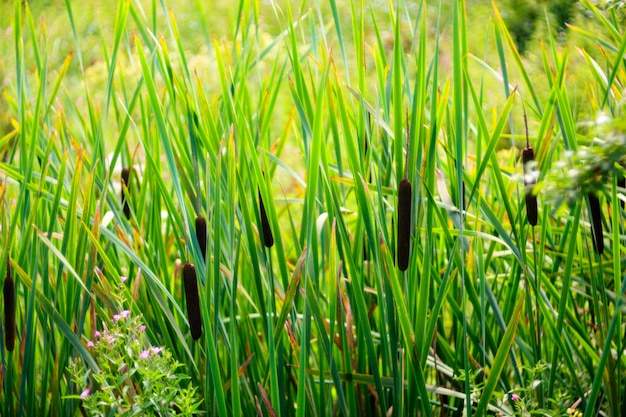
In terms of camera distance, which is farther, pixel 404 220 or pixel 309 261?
pixel 309 261

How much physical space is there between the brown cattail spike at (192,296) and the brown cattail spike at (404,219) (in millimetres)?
285

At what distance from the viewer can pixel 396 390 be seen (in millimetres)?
968

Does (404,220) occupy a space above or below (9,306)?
above

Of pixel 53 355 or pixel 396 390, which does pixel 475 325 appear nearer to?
pixel 396 390

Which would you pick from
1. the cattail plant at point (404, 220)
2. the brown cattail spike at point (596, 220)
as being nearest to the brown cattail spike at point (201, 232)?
the cattail plant at point (404, 220)

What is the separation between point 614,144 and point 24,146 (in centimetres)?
92

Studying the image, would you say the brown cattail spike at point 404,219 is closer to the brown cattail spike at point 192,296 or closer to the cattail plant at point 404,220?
the cattail plant at point 404,220

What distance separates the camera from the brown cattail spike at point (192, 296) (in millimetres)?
920

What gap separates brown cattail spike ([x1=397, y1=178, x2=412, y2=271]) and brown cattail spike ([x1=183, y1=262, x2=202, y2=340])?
11.2 inches

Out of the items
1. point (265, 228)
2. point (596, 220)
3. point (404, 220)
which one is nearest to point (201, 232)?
point (265, 228)

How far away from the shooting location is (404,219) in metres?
0.91

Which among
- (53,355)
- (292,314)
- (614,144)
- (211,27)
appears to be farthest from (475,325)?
(211,27)

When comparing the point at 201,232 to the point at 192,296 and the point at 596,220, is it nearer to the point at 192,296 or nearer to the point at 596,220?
the point at 192,296

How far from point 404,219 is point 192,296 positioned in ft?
1.02
